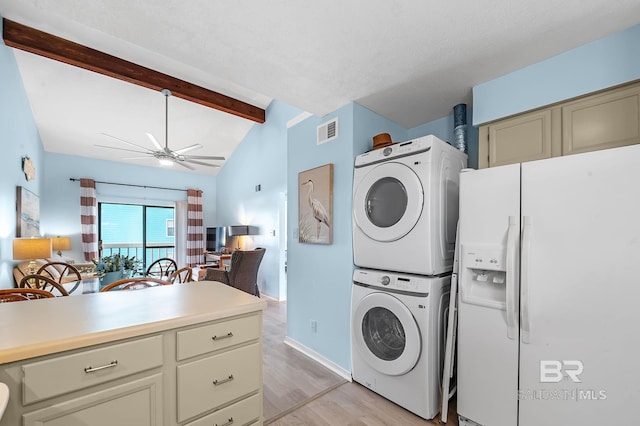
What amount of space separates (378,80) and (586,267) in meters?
1.67

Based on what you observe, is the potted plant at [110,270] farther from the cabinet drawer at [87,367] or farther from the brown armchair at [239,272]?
the cabinet drawer at [87,367]

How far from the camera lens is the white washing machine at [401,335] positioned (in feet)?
5.63

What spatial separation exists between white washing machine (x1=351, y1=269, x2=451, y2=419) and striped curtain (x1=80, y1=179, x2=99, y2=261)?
5.72 m

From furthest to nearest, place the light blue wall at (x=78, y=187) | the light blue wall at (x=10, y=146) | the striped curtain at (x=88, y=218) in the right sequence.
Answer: the striped curtain at (x=88, y=218)
the light blue wall at (x=78, y=187)
the light blue wall at (x=10, y=146)

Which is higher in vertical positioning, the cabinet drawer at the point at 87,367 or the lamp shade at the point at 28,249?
the lamp shade at the point at 28,249

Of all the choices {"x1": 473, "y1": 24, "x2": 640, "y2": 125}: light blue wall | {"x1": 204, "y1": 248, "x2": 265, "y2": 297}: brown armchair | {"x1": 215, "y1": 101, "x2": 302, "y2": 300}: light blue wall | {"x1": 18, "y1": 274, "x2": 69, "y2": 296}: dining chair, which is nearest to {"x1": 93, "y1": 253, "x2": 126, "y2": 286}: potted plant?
{"x1": 18, "y1": 274, "x2": 69, "y2": 296}: dining chair

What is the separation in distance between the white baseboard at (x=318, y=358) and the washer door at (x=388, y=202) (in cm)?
120

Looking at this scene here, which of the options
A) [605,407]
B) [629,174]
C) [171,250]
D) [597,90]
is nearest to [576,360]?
[605,407]

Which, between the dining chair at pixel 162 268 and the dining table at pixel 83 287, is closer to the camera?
the dining table at pixel 83 287

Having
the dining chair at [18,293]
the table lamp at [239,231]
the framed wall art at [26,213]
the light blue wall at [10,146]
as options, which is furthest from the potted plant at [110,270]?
the table lamp at [239,231]

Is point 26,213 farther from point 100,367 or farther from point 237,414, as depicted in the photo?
point 237,414

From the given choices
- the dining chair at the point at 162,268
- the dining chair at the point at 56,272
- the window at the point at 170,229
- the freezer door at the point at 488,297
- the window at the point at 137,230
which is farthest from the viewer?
the window at the point at 170,229

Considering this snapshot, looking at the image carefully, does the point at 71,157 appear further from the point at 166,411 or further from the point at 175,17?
the point at 166,411

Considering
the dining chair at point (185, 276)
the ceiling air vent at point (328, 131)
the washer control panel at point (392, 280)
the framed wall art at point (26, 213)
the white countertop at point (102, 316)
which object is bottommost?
the dining chair at point (185, 276)
